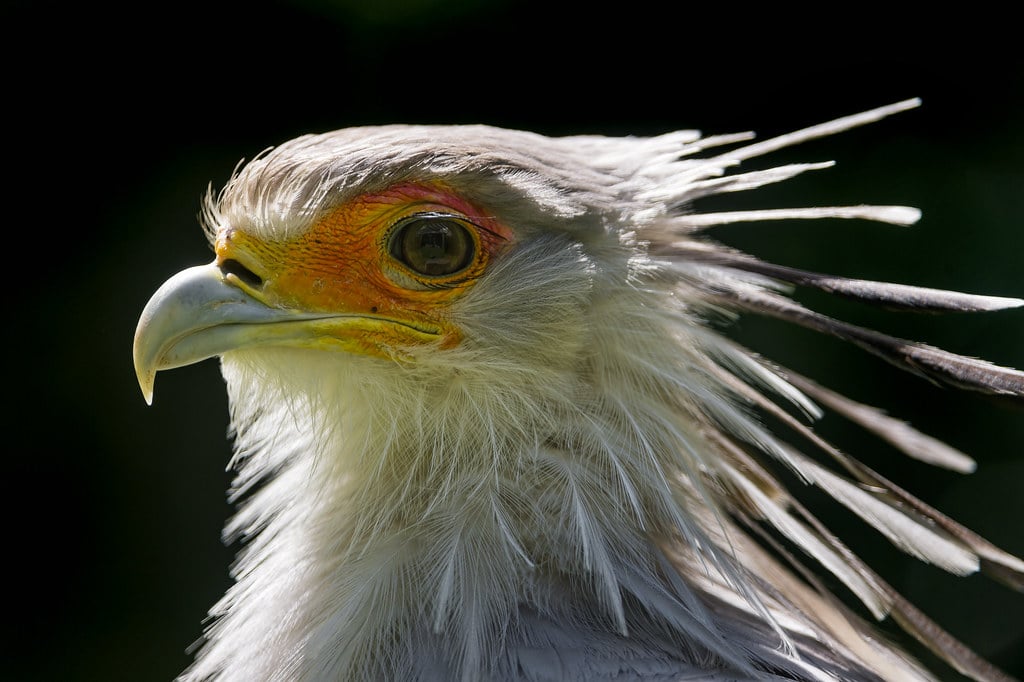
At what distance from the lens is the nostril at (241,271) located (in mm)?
1414

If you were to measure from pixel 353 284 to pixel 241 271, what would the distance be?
0.55ft

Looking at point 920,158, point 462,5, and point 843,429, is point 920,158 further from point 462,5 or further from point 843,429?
point 462,5

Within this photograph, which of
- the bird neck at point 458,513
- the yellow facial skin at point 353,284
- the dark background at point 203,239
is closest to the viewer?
the bird neck at point 458,513

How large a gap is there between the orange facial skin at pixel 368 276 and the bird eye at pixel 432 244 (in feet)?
0.03

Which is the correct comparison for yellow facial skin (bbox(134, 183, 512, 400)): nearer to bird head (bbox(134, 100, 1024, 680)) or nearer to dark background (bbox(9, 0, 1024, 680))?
bird head (bbox(134, 100, 1024, 680))

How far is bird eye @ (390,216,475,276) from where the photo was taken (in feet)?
4.62

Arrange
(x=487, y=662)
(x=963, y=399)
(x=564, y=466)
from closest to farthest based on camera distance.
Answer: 1. (x=487, y=662)
2. (x=564, y=466)
3. (x=963, y=399)

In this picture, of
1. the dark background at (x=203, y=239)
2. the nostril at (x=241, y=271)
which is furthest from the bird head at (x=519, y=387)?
the dark background at (x=203, y=239)

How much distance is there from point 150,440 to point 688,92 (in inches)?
69.3

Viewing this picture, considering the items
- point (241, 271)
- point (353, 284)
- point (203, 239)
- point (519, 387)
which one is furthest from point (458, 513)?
point (203, 239)

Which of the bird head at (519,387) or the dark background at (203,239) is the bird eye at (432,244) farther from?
the dark background at (203,239)

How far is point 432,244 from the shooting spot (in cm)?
142

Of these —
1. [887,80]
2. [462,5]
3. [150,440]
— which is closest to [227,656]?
[150,440]

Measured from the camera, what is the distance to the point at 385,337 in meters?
1.41
